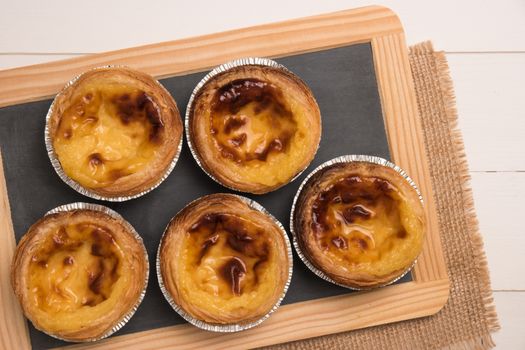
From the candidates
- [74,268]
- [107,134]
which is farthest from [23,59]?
[74,268]

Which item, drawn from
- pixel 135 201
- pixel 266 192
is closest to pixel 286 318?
pixel 266 192

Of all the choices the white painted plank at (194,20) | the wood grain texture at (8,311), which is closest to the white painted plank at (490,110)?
the white painted plank at (194,20)

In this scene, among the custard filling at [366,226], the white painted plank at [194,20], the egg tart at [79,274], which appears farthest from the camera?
the white painted plank at [194,20]

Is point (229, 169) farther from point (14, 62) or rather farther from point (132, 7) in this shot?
point (14, 62)

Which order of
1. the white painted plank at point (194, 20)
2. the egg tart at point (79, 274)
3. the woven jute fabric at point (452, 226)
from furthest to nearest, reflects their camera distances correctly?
1. the white painted plank at point (194, 20)
2. the woven jute fabric at point (452, 226)
3. the egg tart at point (79, 274)

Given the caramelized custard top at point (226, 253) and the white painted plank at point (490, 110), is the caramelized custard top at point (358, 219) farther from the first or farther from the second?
the white painted plank at point (490, 110)

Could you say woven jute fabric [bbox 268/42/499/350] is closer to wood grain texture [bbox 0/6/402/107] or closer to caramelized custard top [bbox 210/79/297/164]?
wood grain texture [bbox 0/6/402/107]
